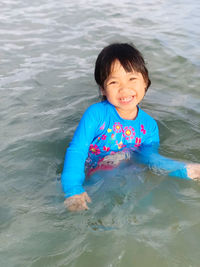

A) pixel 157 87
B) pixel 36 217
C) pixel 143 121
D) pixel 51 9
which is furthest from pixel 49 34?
pixel 36 217

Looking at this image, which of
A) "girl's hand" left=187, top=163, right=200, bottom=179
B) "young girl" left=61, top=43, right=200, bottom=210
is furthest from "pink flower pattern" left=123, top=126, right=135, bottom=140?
"girl's hand" left=187, top=163, right=200, bottom=179

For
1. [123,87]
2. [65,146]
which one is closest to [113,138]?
[123,87]

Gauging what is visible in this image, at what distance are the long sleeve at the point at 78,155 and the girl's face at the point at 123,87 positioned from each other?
0.84 ft

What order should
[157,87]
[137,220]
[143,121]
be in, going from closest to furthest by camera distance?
[137,220]
[143,121]
[157,87]

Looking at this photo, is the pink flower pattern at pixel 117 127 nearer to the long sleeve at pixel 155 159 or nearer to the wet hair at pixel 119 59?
the long sleeve at pixel 155 159

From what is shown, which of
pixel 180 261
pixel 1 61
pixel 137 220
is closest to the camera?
pixel 180 261

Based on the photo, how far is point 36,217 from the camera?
2.27 m

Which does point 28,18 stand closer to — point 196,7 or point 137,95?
point 196,7

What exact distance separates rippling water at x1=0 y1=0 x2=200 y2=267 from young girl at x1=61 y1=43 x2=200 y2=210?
150mm

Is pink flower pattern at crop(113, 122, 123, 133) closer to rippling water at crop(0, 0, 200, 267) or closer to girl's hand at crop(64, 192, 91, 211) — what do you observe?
rippling water at crop(0, 0, 200, 267)

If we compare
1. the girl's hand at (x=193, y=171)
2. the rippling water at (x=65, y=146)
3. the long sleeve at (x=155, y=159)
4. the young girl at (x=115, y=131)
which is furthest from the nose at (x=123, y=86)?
the girl's hand at (x=193, y=171)

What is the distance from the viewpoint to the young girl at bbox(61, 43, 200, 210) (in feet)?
8.67

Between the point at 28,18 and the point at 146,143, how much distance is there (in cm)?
657

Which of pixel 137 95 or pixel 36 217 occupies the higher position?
pixel 137 95
